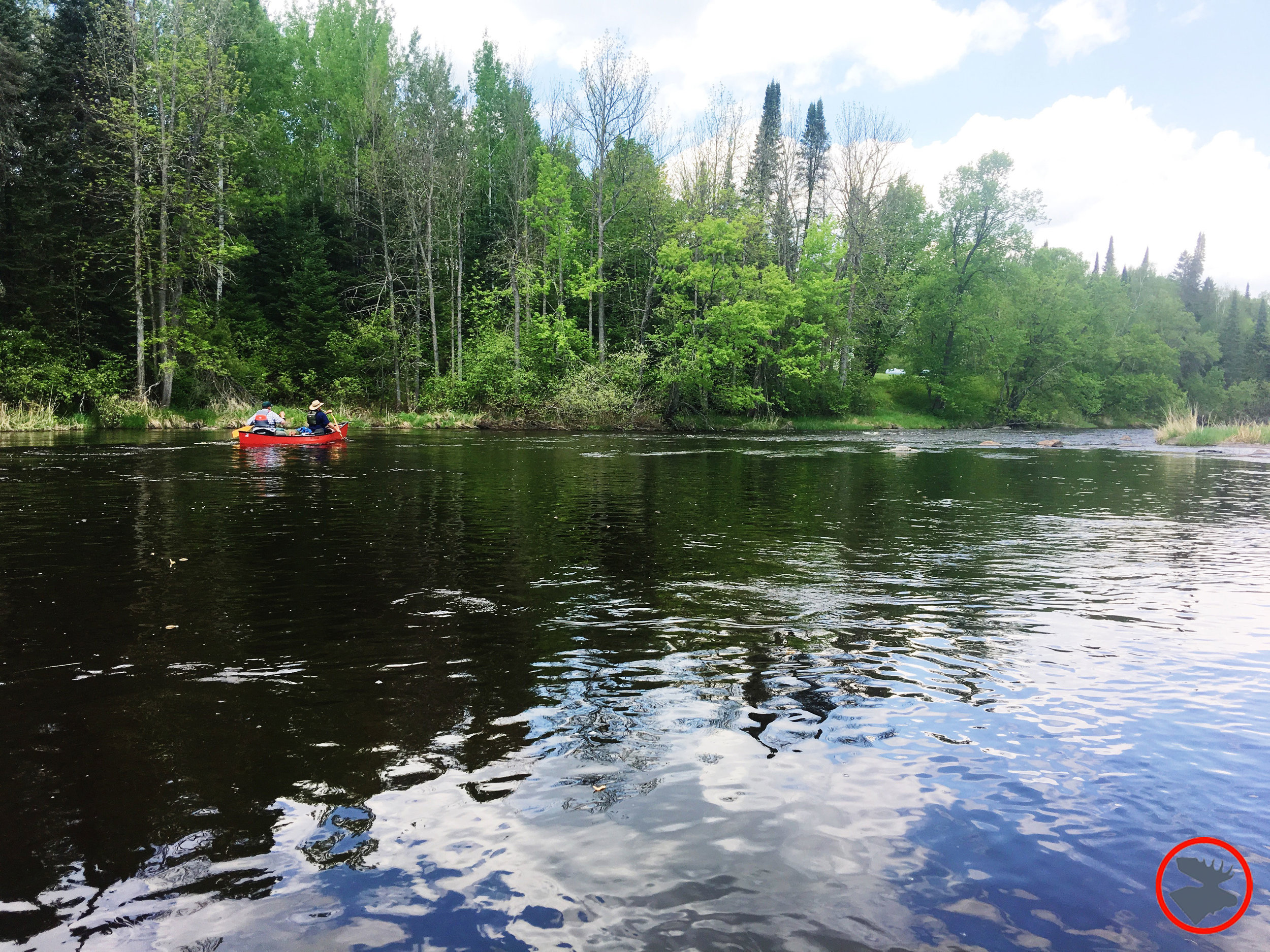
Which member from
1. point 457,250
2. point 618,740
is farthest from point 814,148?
point 618,740

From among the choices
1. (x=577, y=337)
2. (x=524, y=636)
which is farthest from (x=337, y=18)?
(x=524, y=636)

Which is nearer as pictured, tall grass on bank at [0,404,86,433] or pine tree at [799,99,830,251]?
tall grass on bank at [0,404,86,433]

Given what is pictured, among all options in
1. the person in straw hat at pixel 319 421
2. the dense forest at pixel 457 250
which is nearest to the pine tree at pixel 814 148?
the dense forest at pixel 457 250

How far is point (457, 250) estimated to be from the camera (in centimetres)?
5244

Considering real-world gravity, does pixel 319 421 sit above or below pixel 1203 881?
above

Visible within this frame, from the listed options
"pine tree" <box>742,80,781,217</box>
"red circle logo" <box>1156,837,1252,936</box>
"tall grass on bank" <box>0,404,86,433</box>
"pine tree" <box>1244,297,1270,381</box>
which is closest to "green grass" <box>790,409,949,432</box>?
"pine tree" <box>742,80,781,217</box>

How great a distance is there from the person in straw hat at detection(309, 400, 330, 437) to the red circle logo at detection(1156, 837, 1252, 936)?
3072 centimetres

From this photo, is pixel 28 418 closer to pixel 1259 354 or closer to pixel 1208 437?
pixel 1208 437

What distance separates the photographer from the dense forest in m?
37.5

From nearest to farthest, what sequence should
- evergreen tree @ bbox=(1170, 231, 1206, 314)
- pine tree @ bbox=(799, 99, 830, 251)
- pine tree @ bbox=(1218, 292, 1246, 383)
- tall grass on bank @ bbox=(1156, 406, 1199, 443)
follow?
tall grass on bank @ bbox=(1156, 406, 1199, 443)
pine tree @ bbox=(799, 99, 830, 251)
pine tree @ bbox=(1218, 292, 1246, 383)
evergreen tree @ bbox=(1170, 231, 1206, 314)

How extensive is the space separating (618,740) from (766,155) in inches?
2629

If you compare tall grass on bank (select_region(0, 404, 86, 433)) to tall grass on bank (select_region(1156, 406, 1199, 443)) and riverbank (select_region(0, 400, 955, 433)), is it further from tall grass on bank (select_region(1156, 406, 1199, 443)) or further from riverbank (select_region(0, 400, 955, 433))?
tall grass on bank (select_region(1156, 406, 1199, 443))

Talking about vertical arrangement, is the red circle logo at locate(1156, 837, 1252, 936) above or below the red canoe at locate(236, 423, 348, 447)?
below

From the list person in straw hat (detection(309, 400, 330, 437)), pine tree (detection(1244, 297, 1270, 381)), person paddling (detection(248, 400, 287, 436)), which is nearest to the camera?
person paddling (detection(248, 400, 287, 436))
